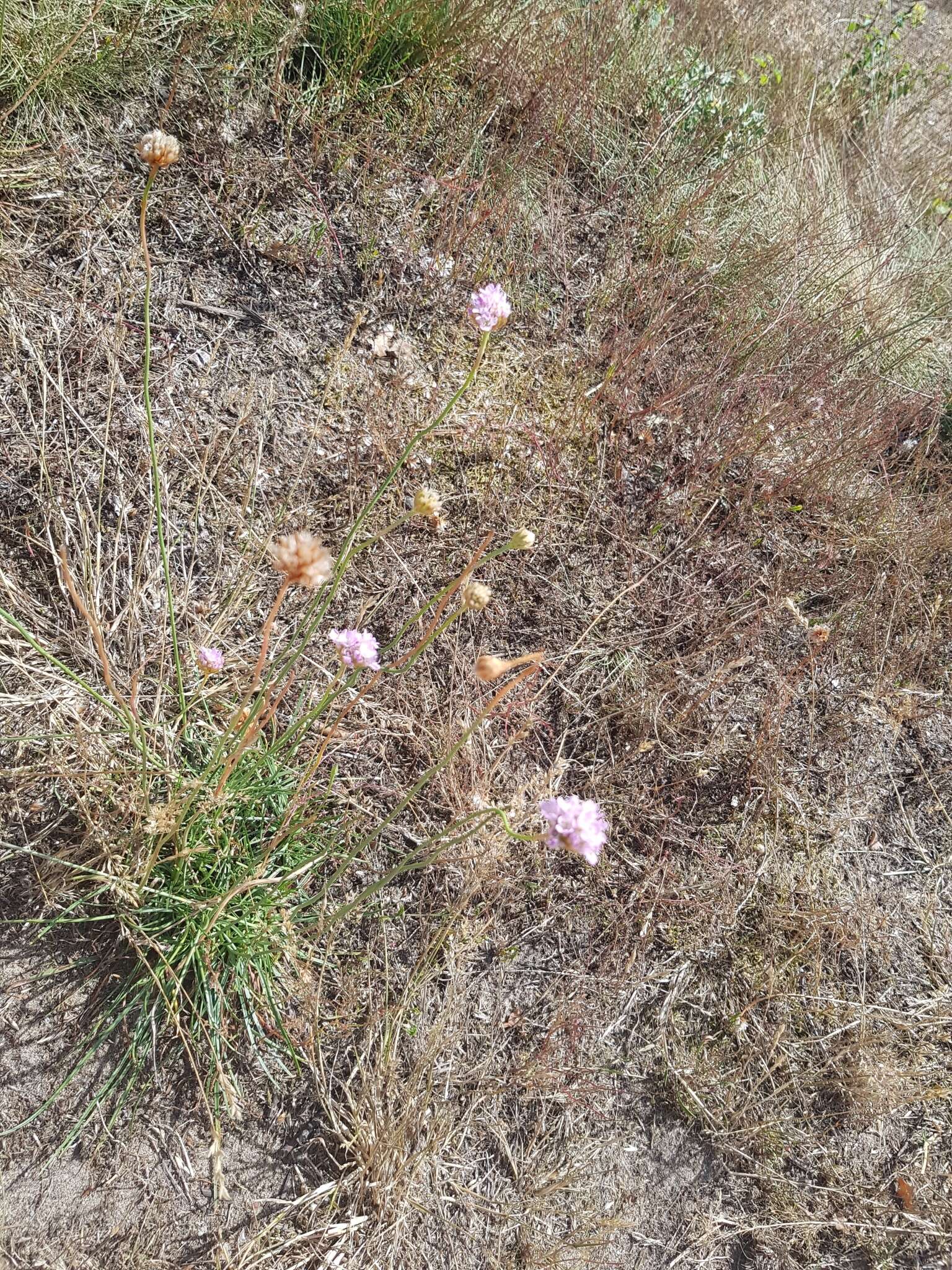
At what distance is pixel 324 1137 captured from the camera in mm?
1908

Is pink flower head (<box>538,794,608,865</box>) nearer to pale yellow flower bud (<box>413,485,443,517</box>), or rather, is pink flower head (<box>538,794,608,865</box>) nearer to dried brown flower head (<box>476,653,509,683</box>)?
dried brown flower head (<box>476,653,509,683</box>)

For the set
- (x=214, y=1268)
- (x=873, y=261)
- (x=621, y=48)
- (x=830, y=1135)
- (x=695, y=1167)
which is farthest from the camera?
(x=873, y=261)

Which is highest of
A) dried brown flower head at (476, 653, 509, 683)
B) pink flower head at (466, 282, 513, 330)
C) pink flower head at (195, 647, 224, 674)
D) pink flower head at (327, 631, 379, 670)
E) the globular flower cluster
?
pink flower head at (466, 282, 513, 330)

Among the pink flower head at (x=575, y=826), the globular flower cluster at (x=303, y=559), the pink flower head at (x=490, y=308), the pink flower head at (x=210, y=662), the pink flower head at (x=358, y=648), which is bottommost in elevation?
the pink flower head at (x=210, y=662)

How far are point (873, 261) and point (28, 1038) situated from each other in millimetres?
4596

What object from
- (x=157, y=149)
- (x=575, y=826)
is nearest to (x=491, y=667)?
(x=575, y=826)

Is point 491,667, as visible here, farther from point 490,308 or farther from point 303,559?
point 490,308

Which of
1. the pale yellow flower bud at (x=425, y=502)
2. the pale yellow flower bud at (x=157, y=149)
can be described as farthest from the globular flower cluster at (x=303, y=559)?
the pale yellow flower bud at (x=157, y=149)

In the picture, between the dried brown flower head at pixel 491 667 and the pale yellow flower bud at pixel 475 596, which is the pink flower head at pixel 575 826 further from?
the pale yellow flower bud at pixel 475 596

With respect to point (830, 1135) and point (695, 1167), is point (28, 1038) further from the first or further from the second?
point (830, 1135)

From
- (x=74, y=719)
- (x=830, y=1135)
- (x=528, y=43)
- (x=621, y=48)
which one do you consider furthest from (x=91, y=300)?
(x=830, y=1135)

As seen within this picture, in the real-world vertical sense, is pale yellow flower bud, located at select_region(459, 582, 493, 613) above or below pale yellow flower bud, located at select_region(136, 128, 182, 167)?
below

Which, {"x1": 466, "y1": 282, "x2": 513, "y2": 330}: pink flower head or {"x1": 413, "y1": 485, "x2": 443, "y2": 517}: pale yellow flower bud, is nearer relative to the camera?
{"x1": 413, "y1": 485, "x2": 443, "y2": 517}: pale yellow flower bud

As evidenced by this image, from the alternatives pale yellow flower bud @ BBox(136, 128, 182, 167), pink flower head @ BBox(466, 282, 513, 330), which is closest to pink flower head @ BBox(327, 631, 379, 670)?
pink flower head @ BBox(466, 282, 513, 330)
